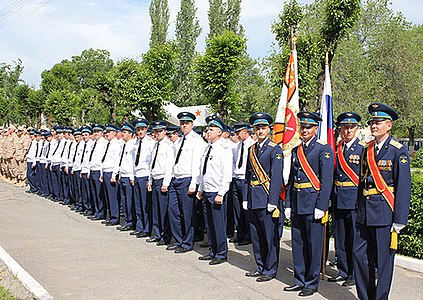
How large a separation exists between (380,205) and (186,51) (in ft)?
109

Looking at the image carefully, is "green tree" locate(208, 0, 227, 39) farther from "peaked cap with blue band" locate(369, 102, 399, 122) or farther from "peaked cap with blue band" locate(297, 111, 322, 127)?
"peaked cap with blue band" locate(369, 102, 399, 122)

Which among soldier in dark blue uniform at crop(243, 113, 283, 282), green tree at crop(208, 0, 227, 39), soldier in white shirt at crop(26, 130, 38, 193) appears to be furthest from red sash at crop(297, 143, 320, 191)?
green tree at crop(208, 0, 227, 39)

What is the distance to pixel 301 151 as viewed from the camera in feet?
18.8

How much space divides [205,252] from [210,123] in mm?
2021

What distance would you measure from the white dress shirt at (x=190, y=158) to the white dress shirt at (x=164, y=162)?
0.25 m

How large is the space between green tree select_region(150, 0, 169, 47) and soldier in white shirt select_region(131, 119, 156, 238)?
3330 cm

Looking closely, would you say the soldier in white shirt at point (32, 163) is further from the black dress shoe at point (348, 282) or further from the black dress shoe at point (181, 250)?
the black dress shoe at point (348, 282)

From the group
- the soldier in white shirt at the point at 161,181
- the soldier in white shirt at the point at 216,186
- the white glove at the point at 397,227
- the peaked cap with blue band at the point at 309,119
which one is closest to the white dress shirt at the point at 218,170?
the soldier in white shirt at the point at 216,186

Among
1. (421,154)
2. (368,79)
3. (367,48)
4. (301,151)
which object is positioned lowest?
(421,154)

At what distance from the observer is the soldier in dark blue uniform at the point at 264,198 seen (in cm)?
602

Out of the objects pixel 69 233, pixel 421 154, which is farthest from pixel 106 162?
pixel 421 154

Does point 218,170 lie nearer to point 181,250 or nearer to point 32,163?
point 181,250

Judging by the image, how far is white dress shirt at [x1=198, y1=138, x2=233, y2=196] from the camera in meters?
6.93

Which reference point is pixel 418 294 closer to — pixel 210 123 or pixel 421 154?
pixel 210 123
